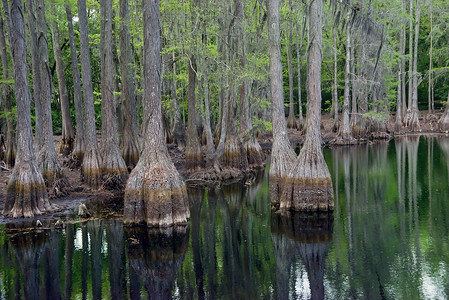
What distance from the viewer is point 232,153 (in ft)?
66.1

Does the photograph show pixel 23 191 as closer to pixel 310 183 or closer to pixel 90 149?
pixel 90 149

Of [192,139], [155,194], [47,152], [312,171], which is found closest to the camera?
[155,194]

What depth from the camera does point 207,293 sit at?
793 centimetres

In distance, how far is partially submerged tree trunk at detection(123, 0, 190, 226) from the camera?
11.8 m

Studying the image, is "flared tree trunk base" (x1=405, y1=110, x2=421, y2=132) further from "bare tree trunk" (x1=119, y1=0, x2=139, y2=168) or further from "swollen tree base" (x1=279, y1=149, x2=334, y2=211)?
"swollen tree base" (x1=279, y1=149, x2=334, y2=211)

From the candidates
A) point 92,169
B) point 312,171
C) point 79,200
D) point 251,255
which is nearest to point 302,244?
point 251,255

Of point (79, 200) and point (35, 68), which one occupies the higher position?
point (35, 68)

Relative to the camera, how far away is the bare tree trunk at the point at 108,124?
16.4 meters

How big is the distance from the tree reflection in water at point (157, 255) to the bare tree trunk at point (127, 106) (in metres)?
7.33

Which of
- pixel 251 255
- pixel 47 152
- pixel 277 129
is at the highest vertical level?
pixel 277 129

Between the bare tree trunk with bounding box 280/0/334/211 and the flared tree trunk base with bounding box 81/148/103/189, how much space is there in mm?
6902

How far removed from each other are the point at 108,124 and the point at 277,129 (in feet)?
20.6

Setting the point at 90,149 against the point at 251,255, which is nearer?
the point at 251,255

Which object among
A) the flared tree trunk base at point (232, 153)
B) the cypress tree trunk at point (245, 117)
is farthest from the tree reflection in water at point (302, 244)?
the cypress tree trunk at point (245, 117)
